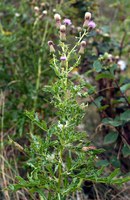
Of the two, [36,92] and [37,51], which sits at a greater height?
[37,51]

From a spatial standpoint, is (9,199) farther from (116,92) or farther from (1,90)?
(116,92)

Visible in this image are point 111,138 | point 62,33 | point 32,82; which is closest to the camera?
point 62,33

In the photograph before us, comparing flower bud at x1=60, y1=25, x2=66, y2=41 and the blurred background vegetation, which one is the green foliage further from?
flower bud at x1=60, y1=25, x2=66, y2=41

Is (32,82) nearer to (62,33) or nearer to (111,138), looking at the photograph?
(111,138)

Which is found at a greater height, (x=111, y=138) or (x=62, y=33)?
(x=62, y=33)

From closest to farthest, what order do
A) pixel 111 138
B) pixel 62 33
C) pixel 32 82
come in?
pixel 62 33 < pixel 111 138 < pixel 32 82

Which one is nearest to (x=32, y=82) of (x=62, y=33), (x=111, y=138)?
(x=111, y=138)

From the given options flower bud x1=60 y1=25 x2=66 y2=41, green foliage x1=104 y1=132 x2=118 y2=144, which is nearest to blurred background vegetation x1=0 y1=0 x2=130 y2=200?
green foliage x1=104 y1=132 x2=118 y2=144

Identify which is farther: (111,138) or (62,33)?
(111,138)

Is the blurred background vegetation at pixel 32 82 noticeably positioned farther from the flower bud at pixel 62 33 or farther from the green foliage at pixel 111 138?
the flower bud at pixel 62 33

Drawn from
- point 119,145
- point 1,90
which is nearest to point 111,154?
point 119,145

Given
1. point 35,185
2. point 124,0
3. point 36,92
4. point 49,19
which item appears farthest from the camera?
point 124,0
